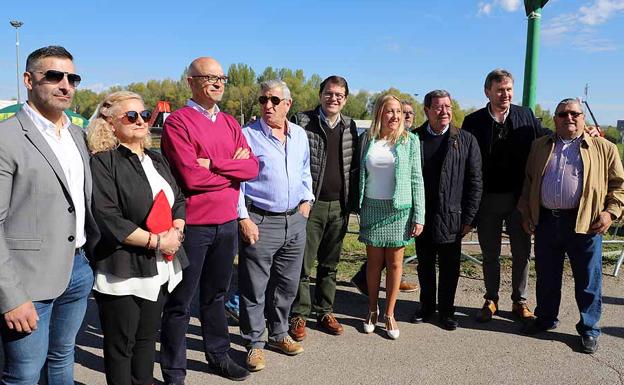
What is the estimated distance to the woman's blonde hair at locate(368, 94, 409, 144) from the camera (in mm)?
3906

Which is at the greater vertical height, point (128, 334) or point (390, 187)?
point (390, 187)

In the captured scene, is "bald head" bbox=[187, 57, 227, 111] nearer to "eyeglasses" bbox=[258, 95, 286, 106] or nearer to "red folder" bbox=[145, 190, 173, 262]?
"eyeglasses" bbox=[258, 95, 286, 106]

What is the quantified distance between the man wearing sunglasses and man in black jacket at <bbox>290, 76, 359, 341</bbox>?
1582 mm

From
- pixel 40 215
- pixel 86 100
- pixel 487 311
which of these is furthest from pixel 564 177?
pixel 86 100

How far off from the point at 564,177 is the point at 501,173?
0.57m

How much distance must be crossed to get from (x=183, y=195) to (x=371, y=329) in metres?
2.14

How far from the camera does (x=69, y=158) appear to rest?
2.26 meters

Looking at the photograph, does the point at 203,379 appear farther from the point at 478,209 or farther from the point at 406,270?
the point at 406,270

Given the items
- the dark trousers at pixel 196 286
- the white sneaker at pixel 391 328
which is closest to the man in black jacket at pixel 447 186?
the white sneaker at pixel 391 328

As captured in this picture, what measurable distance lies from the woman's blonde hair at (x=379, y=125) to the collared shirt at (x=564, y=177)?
1.22 m

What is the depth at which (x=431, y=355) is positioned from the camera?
3.68 meters

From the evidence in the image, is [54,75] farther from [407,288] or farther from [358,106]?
[358,106]

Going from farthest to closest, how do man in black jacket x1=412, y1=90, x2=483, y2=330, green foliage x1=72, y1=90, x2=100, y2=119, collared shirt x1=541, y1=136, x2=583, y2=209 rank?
green foliage x1=72, y1=90, x2=100, y2=119
man in black jacket x1=412, y1=90, x2=483, y2=330
collared shirt x1=541, y1=136, x2=583, y2=209

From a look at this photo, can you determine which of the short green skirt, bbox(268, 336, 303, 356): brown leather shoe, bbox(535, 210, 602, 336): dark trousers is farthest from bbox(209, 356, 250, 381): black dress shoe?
bbox(535, 210, 602, 336): dark trousers
